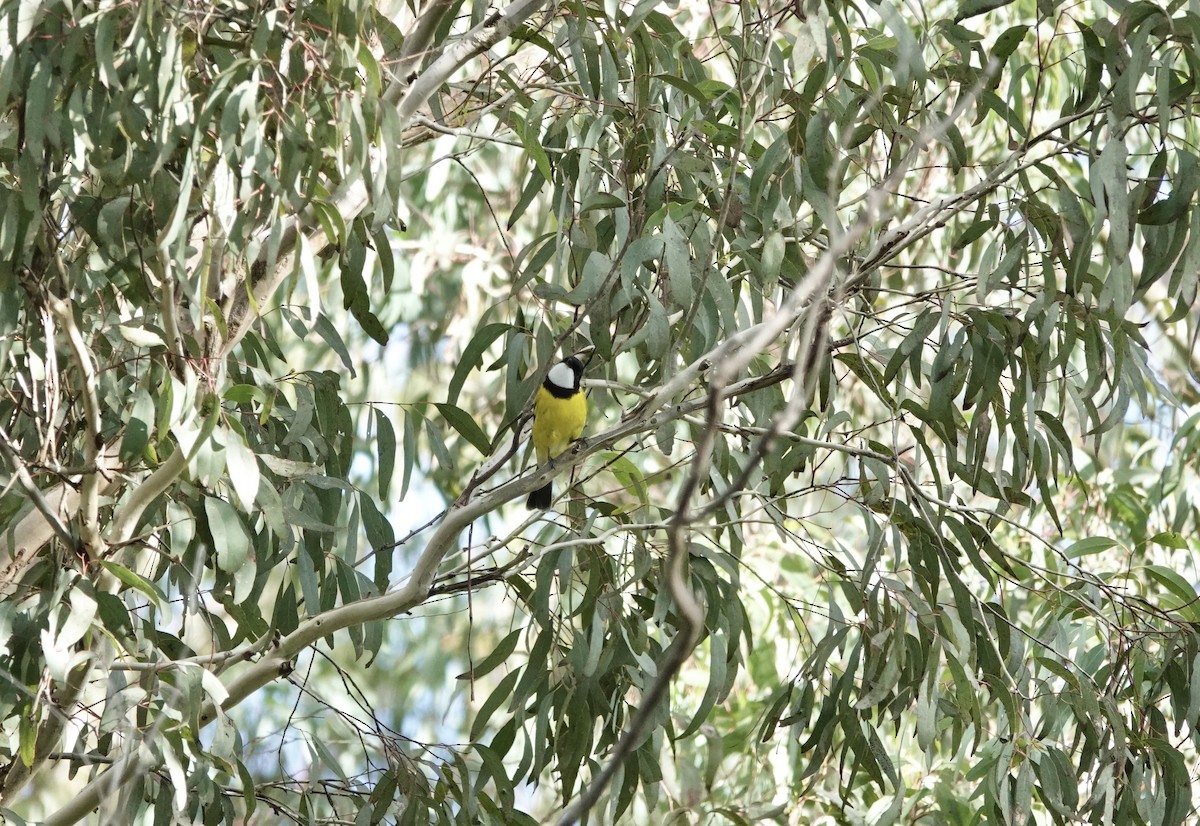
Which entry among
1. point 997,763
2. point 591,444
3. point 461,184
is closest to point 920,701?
point 997,763

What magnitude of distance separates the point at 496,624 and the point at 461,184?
1.92m

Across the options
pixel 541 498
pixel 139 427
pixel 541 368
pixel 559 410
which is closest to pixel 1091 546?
pixel 541 368

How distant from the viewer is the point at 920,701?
2.26 meters

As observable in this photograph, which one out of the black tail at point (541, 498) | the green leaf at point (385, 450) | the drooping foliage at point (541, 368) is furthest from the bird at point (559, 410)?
the green leaf at point (385, 450)

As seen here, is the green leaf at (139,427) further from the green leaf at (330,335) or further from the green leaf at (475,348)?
the green leaf at (475,348)

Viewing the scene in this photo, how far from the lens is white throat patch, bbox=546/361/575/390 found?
3.35 meters

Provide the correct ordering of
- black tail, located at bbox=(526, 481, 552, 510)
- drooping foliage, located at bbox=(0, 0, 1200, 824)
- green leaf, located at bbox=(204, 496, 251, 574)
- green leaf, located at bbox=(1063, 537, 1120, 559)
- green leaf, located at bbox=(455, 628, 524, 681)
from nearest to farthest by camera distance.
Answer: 1. drooping foliage, located at bbox=(0, 0, 1200, 824)
2. green leaf, located at bbox=(204, 496, 251, 574)
3. green leaf, located at bbox=(455, 628, 524, 681)
4. green leaf, located at bbox=(1063, 537, 1120, 559)
5. black tail, located at bbox=(526, 481, 552, 510)

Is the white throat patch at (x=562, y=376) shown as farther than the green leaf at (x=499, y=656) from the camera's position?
Yes

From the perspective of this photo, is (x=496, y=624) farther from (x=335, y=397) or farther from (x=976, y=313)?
(x=976, y=313)

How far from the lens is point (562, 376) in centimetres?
339

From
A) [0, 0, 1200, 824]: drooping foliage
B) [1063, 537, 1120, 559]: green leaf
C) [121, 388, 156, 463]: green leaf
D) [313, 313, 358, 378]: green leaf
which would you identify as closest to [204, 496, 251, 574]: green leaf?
[0, 0, 1200, 824]: drooping foliage

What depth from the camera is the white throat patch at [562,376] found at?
3347mm

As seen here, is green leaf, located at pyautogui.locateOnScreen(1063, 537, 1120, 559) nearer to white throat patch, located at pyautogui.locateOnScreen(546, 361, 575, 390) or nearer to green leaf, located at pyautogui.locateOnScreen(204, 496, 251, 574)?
white throat patch, located at pyautogui.locateOnScreen(546, 361, 575, 390)

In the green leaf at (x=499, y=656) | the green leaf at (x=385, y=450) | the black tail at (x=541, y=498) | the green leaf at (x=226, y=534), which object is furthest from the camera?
the black tail at (x=541, y=498)
